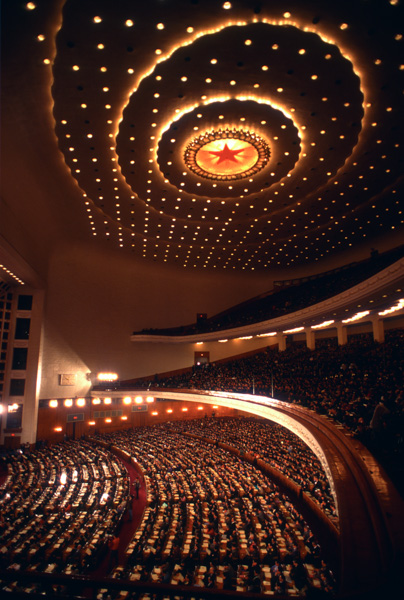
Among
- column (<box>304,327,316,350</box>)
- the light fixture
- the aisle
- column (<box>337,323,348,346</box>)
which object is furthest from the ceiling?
the aisle

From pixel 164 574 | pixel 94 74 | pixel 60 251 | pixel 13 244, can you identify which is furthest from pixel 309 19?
pixel 60 251

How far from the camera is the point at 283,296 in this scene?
30031 mm

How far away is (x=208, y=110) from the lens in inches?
472

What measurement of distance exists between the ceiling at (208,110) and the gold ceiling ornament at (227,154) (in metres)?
0.07

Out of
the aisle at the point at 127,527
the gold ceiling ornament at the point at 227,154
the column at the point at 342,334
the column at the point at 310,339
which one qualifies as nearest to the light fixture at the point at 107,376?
the aisle at the point at 127,527

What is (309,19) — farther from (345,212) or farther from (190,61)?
(345,212)

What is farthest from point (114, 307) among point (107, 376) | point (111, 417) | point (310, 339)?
point (310, 339)

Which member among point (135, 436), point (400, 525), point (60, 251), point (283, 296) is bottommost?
point (135, 436)

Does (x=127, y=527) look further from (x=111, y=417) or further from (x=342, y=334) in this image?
(x=342, y=334)

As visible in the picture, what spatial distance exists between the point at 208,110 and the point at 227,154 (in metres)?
2.98

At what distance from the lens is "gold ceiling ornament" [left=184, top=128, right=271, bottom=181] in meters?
13.6

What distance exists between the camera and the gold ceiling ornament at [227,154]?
44.5 feet

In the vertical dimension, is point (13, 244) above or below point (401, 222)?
below

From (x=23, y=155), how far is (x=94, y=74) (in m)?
6.60
